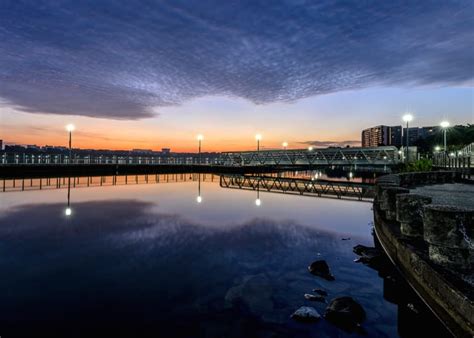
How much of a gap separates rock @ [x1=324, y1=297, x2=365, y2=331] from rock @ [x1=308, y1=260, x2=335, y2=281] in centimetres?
180

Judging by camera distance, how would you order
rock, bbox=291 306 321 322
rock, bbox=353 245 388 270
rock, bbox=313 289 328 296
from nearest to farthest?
rock, bbox=291 306 321 322, rock, bbox=313 289 328 296, rock, bbox=353 245 388 270

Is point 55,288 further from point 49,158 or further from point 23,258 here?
point 49,158

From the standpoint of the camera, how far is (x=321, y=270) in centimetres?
843

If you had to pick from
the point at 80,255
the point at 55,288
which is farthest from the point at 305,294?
the point at 80,255

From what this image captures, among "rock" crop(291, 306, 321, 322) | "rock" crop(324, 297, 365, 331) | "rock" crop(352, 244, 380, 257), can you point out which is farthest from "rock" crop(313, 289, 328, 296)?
"rock" crop(352, 244, 380, 257)

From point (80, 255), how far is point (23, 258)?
64.4 inches

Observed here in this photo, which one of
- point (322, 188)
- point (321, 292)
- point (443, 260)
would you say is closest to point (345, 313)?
point (321, 292)

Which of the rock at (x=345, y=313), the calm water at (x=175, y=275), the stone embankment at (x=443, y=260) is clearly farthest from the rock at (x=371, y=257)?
the rock at (x=345, y=313)

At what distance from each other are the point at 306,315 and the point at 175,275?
3.88 meters

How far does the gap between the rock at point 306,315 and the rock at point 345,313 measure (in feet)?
0.74

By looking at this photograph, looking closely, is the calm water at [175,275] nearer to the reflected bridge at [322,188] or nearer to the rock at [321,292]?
the rock at [321,292]

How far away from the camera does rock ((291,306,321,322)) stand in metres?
5.86

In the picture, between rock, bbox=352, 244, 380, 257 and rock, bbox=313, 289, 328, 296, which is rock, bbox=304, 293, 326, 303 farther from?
rock, bbox=352, 244, 380, 257

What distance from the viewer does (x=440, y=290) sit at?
523cm
